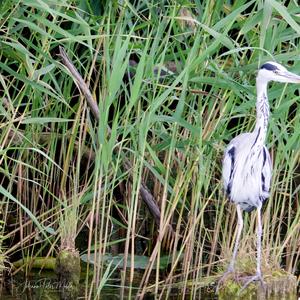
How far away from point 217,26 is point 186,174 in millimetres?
798

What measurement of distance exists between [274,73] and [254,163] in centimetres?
52

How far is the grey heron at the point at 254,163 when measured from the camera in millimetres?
4027

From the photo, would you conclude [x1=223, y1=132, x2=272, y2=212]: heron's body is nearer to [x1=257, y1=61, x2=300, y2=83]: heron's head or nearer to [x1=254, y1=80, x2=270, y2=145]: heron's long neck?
[x1=254, y1=80, x2=270, y2=145]: heron's long neck

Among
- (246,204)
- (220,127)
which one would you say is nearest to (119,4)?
(220,127)

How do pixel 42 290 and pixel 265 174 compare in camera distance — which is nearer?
pixel 265 174

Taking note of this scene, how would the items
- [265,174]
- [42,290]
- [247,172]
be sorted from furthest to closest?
[42,290] → [247,172] → [265,174]

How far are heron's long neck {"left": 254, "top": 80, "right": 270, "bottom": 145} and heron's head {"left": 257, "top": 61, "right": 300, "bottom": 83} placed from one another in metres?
0.07

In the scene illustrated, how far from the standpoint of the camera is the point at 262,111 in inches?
161

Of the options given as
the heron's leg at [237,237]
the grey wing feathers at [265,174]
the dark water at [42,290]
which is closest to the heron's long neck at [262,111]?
the grey wing feathers at [265,174]

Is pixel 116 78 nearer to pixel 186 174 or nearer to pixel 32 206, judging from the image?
pixel 186 174

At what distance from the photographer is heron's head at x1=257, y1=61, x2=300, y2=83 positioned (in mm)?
3969

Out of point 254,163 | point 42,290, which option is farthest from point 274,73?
point 42,290

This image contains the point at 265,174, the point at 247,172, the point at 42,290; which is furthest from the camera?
the point at 42,290

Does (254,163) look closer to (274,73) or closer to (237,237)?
(237,237)
